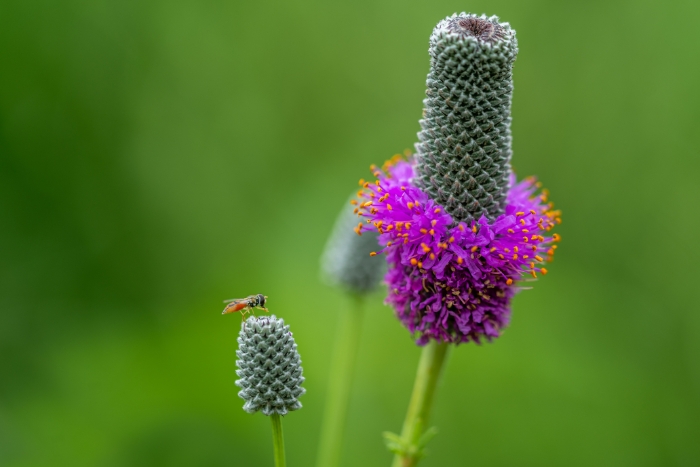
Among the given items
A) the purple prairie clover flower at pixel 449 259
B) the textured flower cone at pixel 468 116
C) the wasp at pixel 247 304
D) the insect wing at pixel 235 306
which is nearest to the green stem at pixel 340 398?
the purple prairie clover flower at pixel 449 259

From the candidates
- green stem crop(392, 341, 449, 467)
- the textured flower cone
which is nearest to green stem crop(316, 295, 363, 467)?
green stem crop(392, 341, 449, 467)

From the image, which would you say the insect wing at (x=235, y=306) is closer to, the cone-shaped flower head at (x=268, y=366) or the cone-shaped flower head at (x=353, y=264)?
the cone-shaped flower head at (x=268, y=366)

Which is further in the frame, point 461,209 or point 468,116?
point 461,209

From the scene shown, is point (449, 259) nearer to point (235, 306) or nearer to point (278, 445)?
point (235, 306)

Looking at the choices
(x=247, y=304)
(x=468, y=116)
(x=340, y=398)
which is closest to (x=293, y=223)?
(x=340, y=398)

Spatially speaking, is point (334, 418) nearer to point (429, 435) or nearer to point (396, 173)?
point (429, 435)
